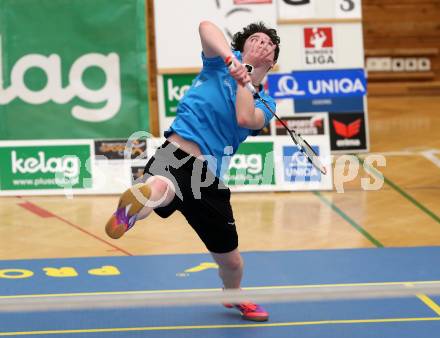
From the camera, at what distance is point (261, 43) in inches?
203

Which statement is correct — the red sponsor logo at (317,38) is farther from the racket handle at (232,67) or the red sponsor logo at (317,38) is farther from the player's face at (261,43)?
the racket handle at (232,67)

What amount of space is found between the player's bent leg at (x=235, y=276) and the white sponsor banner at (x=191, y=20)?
4899 millimetres

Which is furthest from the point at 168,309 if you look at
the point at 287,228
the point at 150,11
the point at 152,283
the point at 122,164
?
the point at 150,11

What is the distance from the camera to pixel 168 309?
19.5 ft

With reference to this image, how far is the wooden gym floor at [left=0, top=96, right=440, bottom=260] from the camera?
24.6ft

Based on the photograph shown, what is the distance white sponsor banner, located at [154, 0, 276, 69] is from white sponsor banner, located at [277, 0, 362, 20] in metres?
0.21

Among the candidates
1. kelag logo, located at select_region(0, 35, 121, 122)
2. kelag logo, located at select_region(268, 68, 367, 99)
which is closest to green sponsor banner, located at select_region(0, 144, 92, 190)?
kelag logo, located at select_region(0, 35, 121, 122)

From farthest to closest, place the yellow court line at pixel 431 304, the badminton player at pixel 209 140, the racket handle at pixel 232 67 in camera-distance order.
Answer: the yellow court line at pixel 431 304, the badminton player at pixel 209 140, the racket handle at pixel 232 67

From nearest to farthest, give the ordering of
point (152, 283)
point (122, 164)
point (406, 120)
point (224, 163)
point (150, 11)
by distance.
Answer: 1. point (224, 163)
2. point (152, 283)
3. point (122, 164)
4. point (406, 120)
5. point (150, 11)

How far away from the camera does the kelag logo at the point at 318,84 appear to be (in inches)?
408

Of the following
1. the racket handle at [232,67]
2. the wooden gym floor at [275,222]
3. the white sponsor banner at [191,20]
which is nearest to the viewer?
the racket handle at [232,67]

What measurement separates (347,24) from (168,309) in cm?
551

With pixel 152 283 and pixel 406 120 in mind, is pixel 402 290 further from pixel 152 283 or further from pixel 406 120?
pixel 406 120

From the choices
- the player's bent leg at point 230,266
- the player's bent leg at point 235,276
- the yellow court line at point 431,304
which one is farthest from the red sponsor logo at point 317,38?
the player's bent leg at point 230,266
